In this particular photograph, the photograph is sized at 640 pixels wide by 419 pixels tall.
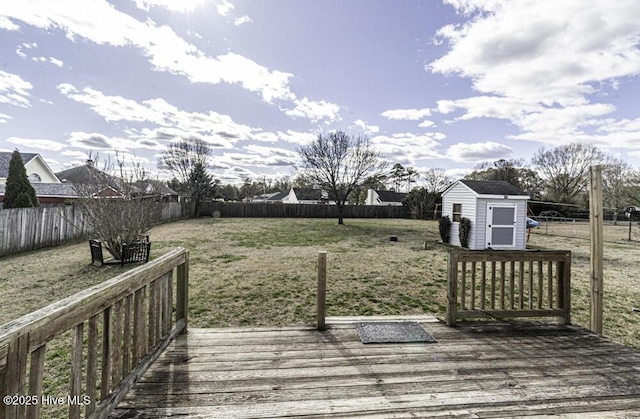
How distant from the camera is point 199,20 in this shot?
7.53 m

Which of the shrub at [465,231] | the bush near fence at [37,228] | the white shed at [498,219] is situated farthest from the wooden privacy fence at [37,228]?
the white shed at [498,219]

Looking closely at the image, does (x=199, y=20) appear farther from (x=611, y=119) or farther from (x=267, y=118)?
(x=611, y=119)

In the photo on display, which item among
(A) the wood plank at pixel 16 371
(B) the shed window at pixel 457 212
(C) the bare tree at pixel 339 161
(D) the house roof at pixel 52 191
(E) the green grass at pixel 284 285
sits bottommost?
(E) the green grass at pixel 284 285

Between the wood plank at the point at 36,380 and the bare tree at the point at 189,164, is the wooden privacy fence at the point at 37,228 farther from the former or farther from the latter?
the bare tree at the point at 189,164

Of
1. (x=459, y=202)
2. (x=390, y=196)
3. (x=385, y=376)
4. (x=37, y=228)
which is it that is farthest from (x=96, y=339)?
(x=390, y=196)

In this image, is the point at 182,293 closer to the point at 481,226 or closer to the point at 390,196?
the point at 481,226

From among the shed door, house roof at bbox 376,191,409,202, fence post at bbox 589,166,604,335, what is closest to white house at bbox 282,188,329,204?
house roof at bbox 376,191,409,202

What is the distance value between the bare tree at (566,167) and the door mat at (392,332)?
1507 inches

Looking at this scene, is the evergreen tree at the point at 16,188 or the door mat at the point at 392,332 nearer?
the door mat at the point at 392,332

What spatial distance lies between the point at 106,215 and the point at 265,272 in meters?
4.45

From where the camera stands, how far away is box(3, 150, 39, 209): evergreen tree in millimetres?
11828

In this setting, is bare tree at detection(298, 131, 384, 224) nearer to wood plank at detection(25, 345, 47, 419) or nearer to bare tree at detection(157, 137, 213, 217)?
bare tree at detection(157, 137, 213, 217)

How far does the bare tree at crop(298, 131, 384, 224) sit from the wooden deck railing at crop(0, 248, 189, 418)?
A: 774 inches

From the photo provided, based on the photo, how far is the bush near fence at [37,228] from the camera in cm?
855
